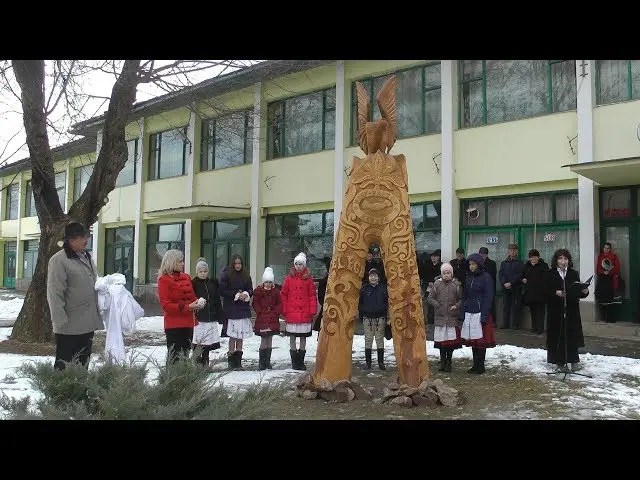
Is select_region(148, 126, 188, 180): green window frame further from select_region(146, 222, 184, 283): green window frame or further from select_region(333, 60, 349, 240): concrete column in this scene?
select_region(333, 60, 349, 240): concrete column

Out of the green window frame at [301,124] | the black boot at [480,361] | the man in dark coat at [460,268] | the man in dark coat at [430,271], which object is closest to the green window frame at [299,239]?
the green window frame at [301,124]

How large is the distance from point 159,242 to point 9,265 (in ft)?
60.4

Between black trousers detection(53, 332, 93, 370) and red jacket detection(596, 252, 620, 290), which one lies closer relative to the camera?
black trousers detection(53, 332, 93, 370)

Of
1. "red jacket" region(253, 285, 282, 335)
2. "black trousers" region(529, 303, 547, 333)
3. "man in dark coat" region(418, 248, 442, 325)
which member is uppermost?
"man in dark coat" region(418, 248, 442, 325)

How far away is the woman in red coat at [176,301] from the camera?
705 centimetres

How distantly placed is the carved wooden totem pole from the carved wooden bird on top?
0.04 feet

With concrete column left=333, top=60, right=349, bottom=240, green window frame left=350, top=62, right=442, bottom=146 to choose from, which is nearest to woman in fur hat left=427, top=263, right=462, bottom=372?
green window frame left=350, top=62, right=442, bottom=146

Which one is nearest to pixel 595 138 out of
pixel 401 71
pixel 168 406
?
pixel 401 71

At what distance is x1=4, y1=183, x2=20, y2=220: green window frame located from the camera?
116 feet

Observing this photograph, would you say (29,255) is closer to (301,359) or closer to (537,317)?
(301,359)

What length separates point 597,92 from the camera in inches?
482

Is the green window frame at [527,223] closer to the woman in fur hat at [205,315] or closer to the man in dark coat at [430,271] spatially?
the man in dark coat at [430,271]

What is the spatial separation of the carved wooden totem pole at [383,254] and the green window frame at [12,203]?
33.4 metres

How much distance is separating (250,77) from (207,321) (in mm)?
11550
